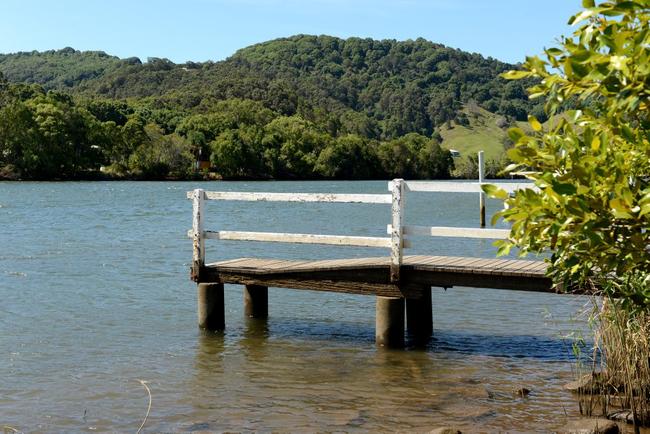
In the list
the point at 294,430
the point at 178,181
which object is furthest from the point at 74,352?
the point at 178,181

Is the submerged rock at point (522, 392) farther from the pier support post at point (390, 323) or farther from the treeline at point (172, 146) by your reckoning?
the treeline at point (172, 146)

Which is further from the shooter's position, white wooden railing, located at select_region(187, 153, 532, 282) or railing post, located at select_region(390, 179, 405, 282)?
railing post, located at select_region(390, 179, 405, 282)

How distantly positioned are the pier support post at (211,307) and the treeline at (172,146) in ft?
392

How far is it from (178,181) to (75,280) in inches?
4792

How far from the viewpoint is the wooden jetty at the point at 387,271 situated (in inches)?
470

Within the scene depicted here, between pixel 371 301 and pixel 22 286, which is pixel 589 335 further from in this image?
pixel 22 286

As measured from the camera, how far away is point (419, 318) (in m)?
14.3

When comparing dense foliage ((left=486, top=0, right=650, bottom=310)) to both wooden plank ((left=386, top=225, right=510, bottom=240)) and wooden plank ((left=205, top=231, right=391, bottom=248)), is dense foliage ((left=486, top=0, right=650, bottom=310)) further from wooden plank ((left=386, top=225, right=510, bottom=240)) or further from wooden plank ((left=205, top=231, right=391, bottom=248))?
wooden plank ((left=205, top=231, right=391, bottom=248))

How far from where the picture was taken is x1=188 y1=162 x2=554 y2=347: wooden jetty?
1195 cm

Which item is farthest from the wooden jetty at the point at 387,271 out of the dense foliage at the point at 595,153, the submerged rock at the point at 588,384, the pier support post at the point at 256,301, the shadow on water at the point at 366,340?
the dense foliage at the point at 595,153

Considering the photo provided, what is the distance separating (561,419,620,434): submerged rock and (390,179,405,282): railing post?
13.6ft

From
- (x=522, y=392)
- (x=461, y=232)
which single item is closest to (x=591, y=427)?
(x=522, y=392)

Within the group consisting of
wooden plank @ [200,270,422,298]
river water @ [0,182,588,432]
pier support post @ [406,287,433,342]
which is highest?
wooden plank @ [200,270,422,298]

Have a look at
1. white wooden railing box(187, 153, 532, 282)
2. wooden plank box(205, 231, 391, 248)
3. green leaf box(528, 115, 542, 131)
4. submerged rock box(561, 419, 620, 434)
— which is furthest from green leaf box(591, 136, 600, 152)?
wooden plank box(205, 231, 391, 248)
